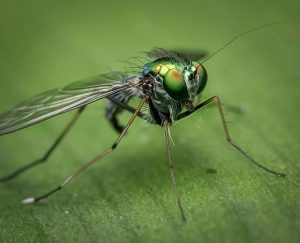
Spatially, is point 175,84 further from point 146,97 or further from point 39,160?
point 39,160

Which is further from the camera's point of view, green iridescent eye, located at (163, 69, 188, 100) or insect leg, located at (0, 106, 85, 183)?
insect leg, located at (0, 106, 85, 183)

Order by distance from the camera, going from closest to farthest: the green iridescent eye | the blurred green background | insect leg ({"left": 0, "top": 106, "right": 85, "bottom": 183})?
the blurred green background
the green iridescent eye
insect leg ({"left": 0, "top": 106, "right": 85, "bottom": 183})

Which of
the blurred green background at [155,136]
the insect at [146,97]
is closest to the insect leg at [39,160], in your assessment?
the blurred green background at [155,136]

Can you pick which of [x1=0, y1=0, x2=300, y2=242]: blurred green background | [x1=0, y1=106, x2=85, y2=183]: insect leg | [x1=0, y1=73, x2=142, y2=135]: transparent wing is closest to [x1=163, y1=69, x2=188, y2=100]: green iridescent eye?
[x1=0, y1=73, x2=142, y2=135]: transparent wing

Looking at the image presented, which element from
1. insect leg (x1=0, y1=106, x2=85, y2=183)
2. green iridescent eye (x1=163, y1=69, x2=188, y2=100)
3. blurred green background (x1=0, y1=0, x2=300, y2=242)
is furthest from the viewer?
insect leg (x1=0, y1=106, x2=85, y2=183)

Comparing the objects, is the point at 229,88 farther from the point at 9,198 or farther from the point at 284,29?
the point at 9,198

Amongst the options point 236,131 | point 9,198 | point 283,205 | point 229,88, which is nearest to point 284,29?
point 229,88

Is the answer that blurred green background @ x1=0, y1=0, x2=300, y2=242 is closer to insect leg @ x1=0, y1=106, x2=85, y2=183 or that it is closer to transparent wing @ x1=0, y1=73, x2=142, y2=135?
insect leg @ x1=0, y1=106, x2=85, y2=183
